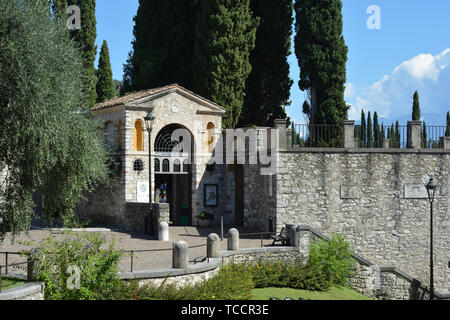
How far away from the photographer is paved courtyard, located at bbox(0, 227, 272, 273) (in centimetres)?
1553

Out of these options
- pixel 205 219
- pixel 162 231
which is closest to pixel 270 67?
pixel 205 219

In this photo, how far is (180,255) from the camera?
1461 centimetres

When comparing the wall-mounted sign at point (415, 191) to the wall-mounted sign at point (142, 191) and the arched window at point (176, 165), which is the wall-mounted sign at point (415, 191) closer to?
the arched window at point (176, 165)

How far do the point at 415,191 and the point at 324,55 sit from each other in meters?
9.32

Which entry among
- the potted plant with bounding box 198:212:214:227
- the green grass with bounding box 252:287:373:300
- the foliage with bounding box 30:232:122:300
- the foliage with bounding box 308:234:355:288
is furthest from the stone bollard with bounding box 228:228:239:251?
the potted plant with bounding box 198:212:214:227

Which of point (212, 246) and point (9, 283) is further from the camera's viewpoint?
point (212, 246)

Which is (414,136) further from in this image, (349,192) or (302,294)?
(302,294)

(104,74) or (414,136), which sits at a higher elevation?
(104,74)

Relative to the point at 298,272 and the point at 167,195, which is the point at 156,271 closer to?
the point at 298,272

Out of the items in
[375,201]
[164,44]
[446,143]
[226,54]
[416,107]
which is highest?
[164,44]

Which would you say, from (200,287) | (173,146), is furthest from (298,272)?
(173,146)

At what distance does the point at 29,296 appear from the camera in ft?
36.7

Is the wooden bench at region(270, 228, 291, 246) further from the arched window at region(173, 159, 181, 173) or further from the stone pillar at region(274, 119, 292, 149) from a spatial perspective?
the arched window at region(173, 159, 181, 173)

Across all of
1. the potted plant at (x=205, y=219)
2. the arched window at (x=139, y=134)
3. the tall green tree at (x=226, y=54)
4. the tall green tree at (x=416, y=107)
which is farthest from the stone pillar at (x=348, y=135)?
the tall green tree at (x=416, y=107)
